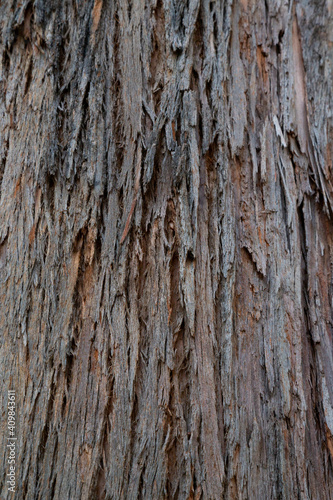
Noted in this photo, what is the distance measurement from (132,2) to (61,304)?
1164 millimetres

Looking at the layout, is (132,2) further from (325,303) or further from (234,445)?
(234,445)

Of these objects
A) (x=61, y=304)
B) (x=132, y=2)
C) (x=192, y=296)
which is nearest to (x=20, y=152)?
(x=61, y=304)

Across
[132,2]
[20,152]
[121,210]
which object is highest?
[132,2]

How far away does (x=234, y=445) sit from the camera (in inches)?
47.4

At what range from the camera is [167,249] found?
4.25 feet

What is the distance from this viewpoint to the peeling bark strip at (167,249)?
1.20m

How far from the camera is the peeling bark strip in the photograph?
120 centimetres

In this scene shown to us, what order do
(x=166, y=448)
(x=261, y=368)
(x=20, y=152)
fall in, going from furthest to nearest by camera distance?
(x=20, y=152) → (x=261, y=368) → (x=166, y=448)

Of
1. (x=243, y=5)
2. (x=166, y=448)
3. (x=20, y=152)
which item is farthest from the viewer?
(x=243, y=5)

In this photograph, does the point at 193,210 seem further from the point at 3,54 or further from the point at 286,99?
the point at 3,54

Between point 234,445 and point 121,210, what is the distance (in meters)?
0.84

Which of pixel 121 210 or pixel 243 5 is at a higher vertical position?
pixel 243 5

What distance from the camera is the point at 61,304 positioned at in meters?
1.29

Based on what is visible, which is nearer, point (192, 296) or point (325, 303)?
point (192, 296)
